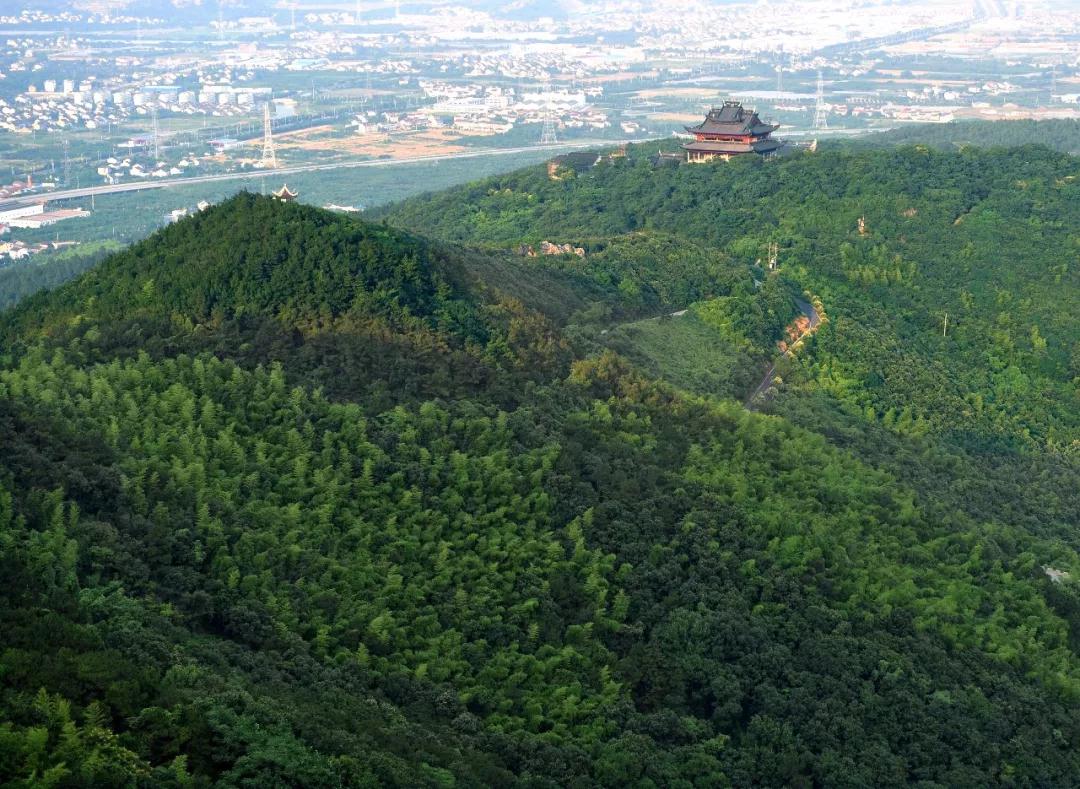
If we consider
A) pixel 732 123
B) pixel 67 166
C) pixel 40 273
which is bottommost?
pixel 67 166

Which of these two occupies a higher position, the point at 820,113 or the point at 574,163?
the point at 574,163

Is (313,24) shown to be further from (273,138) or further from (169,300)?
(169,300)

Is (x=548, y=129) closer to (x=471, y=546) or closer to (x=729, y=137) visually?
(x=729, y=137)

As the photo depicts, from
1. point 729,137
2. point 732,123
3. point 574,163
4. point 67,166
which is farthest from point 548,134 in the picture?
point 729,137

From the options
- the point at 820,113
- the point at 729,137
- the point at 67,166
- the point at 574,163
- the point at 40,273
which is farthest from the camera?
the point at 820,113

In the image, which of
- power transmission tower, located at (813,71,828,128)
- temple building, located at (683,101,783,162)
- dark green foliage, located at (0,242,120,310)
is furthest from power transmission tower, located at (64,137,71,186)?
power transmission tower, located at (813,71,828,128)

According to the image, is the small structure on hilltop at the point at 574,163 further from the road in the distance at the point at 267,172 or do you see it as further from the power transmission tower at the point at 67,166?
the power transmission tower at the point at 67,166

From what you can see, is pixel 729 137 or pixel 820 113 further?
pixel 820 113
